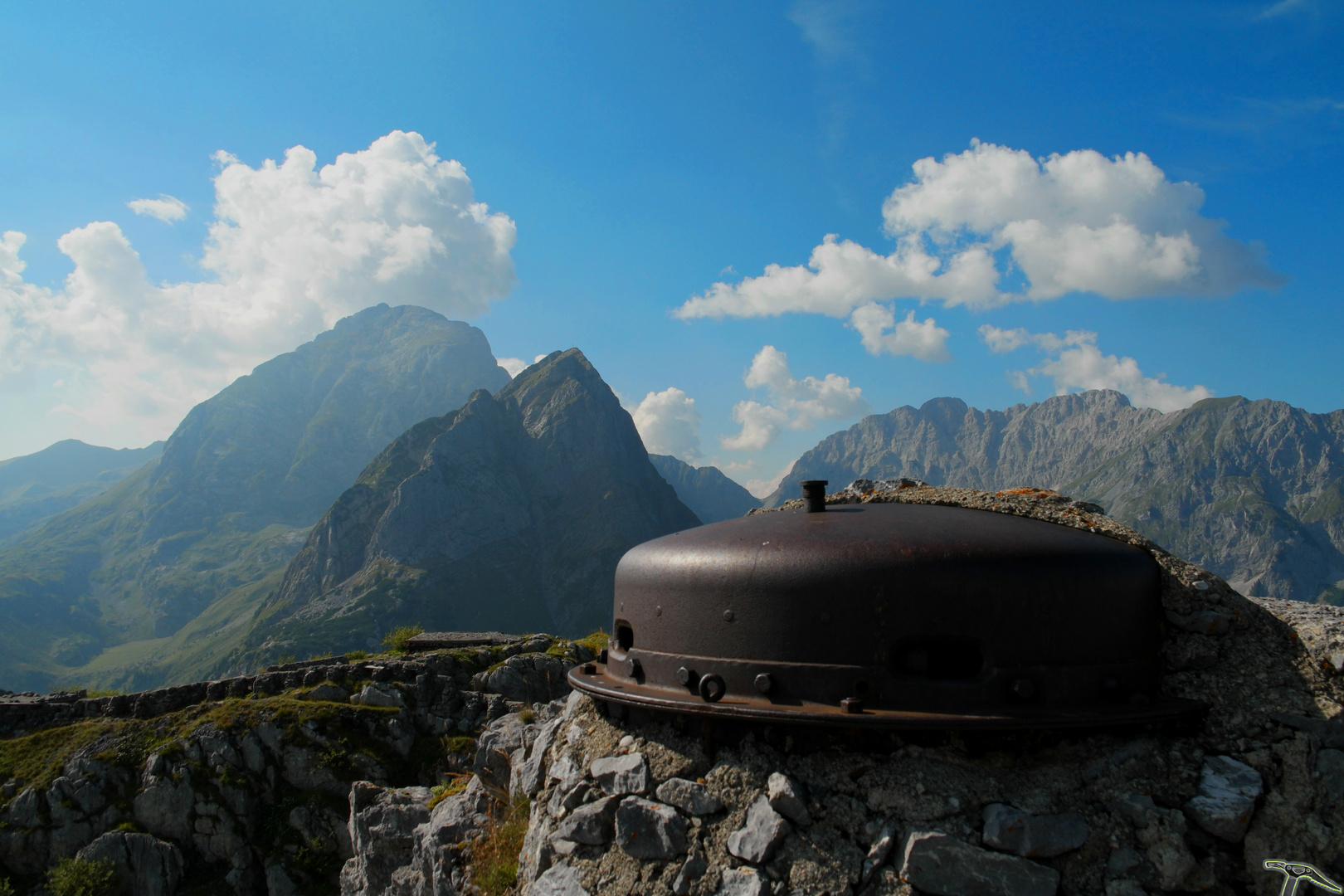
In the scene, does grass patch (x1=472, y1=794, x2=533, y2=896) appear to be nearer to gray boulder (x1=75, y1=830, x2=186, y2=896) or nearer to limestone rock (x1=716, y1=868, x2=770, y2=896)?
limestone rock (x1=716, y1=868, x2=770, y2=896)

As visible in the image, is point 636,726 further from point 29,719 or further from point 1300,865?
point 29,719

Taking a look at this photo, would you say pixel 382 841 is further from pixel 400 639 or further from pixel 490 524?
pixel 490 524

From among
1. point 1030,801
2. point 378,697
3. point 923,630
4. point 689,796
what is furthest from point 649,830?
point 378,697

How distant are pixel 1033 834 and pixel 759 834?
156cm

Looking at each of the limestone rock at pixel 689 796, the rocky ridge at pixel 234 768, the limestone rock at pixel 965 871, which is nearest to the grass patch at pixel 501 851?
the limestone rock at pixel 689 796

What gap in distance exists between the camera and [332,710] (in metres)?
15.7

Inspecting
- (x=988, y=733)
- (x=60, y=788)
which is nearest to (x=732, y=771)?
(x=988, y=733)

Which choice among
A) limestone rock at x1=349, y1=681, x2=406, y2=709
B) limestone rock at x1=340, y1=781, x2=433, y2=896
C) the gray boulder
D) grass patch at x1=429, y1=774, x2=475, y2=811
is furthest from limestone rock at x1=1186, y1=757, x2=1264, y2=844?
the gray boulder

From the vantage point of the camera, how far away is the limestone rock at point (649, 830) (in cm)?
480

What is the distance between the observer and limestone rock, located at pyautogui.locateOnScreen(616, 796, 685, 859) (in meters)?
4.80

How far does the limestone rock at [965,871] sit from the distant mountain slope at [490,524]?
130865mm

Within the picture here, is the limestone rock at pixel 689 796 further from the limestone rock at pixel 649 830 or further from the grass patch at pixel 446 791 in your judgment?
the grass patch at pixel 446 791

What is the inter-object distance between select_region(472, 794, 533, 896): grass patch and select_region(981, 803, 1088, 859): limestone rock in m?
3.71

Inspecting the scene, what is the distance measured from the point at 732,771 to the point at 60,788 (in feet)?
53.7
